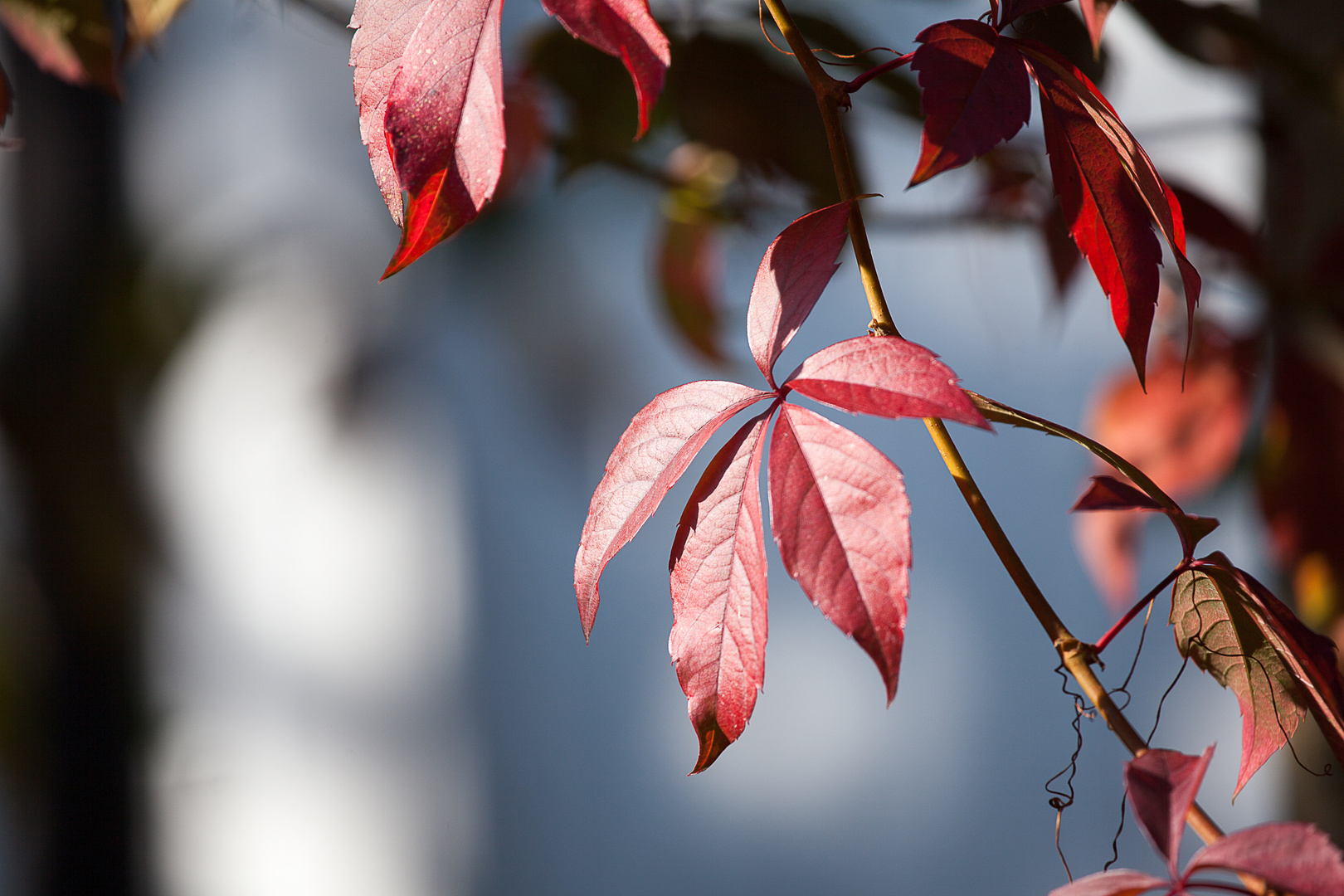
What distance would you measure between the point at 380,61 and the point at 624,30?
0.06m

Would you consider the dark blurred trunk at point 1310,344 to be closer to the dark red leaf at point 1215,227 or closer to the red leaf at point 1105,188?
the dark red leaf at point 1215,227

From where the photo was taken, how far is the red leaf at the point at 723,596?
18 cm

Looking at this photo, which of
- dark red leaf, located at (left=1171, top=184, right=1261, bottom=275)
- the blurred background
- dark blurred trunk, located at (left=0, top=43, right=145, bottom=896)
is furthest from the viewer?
dark blurred trunk, located at (left=0, top=43, right=145, bottom=896)

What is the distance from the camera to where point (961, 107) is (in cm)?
16

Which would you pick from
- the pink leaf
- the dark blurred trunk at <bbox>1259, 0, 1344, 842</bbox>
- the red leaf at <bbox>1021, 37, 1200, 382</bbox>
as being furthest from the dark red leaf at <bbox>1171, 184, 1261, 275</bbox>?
the pink leaf

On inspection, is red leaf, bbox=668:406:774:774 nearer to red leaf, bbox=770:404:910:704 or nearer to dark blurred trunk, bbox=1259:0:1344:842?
red leaf, bbox=770:404:910:704

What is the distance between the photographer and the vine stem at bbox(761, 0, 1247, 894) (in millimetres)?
167

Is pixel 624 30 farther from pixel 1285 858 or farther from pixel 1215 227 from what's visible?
pixel 1215 227

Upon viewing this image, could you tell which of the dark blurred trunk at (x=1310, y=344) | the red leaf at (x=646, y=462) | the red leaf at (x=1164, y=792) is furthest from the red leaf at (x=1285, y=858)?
the dark blurred trunk at (x=1310, y=344)

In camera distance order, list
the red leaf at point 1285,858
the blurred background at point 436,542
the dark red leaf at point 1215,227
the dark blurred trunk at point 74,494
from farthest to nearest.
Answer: the dark blurred trunk at point 74,494 < the blurred background at point 436,542 < the dark red leaf at point 1215,227 < the red leaf at point 1285,858

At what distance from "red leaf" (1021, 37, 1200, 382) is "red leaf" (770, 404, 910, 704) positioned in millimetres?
70

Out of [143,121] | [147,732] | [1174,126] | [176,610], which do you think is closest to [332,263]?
[143,121]

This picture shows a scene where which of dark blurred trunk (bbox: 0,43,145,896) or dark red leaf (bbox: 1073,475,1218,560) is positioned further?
dark blurred trunk (bbox: 0,43,145,896)

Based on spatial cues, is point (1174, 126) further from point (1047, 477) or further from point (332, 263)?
point (332, 263)
